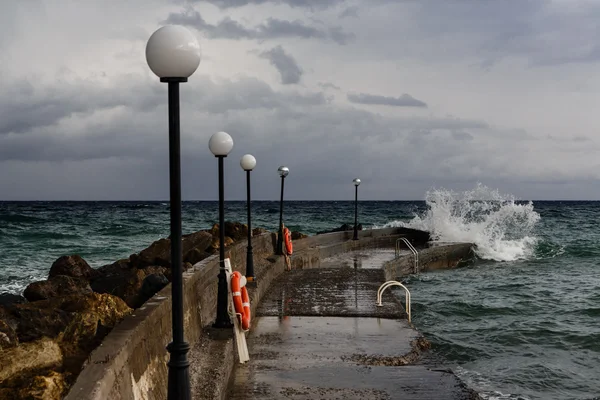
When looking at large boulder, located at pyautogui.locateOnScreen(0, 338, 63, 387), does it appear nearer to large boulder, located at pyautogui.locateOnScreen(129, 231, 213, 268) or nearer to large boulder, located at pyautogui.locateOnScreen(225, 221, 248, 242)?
large boulder, located at pyautogui.locateOnScreen(129, 231, 213, 268)

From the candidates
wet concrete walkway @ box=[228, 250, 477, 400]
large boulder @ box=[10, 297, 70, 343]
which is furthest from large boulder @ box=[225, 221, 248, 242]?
large boulder @ box=[10, 297, 70, 343]

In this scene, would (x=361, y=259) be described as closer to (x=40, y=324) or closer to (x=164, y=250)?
(x=164, y=250)

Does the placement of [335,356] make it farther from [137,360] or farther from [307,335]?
[137,360]

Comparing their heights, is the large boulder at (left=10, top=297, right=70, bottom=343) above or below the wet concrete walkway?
above

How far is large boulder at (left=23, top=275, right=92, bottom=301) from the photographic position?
14688 millimetres

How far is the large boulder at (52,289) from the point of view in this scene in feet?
48.2

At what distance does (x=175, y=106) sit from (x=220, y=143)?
4.51 m

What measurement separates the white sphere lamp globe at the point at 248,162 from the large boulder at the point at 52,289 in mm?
4184

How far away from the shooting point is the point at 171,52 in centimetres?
527

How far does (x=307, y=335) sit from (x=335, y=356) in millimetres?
1401

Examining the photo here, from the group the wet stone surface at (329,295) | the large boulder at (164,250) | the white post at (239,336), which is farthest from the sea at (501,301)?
the large boulder at (164,250)

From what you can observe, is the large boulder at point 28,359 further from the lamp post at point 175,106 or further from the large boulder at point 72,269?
the large boulder at point 72,269

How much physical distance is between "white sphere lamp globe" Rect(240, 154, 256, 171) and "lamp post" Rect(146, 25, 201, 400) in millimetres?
9549

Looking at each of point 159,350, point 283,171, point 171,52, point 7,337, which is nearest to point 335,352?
point 159,350
